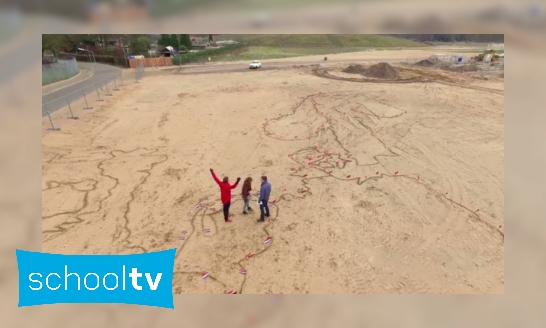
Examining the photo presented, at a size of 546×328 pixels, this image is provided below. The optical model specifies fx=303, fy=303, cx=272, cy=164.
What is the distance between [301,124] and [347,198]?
3.36 m

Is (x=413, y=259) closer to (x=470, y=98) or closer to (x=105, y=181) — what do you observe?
(x=105, y=181)

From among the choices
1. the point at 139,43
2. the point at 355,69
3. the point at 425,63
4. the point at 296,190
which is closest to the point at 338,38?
the point at 296,190

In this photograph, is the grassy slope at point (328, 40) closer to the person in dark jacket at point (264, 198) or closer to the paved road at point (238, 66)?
the person in dark jacket at point (264, 198)

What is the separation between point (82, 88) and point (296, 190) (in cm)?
821

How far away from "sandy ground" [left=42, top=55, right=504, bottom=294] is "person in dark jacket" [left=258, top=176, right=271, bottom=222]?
0.18 metres

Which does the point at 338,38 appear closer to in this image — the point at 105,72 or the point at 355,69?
the point at 105,72

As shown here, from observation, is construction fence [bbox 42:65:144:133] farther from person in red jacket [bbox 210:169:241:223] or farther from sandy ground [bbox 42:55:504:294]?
person in red jacket [bbox 210:169:241:223]

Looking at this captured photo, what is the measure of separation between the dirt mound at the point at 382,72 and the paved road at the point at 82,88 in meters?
10.8

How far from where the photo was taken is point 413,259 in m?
3.96

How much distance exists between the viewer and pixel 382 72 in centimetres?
1369

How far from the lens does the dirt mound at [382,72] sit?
1359cm

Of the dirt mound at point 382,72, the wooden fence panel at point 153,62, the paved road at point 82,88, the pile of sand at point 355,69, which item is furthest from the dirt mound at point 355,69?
the paved road at point 82,88

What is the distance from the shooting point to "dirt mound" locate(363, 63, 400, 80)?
44.6 feet

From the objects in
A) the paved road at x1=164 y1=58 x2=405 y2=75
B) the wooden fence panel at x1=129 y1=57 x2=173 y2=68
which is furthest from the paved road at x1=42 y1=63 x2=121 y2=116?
the paved road at x1=164 y1=58 x2=405 y2=75
